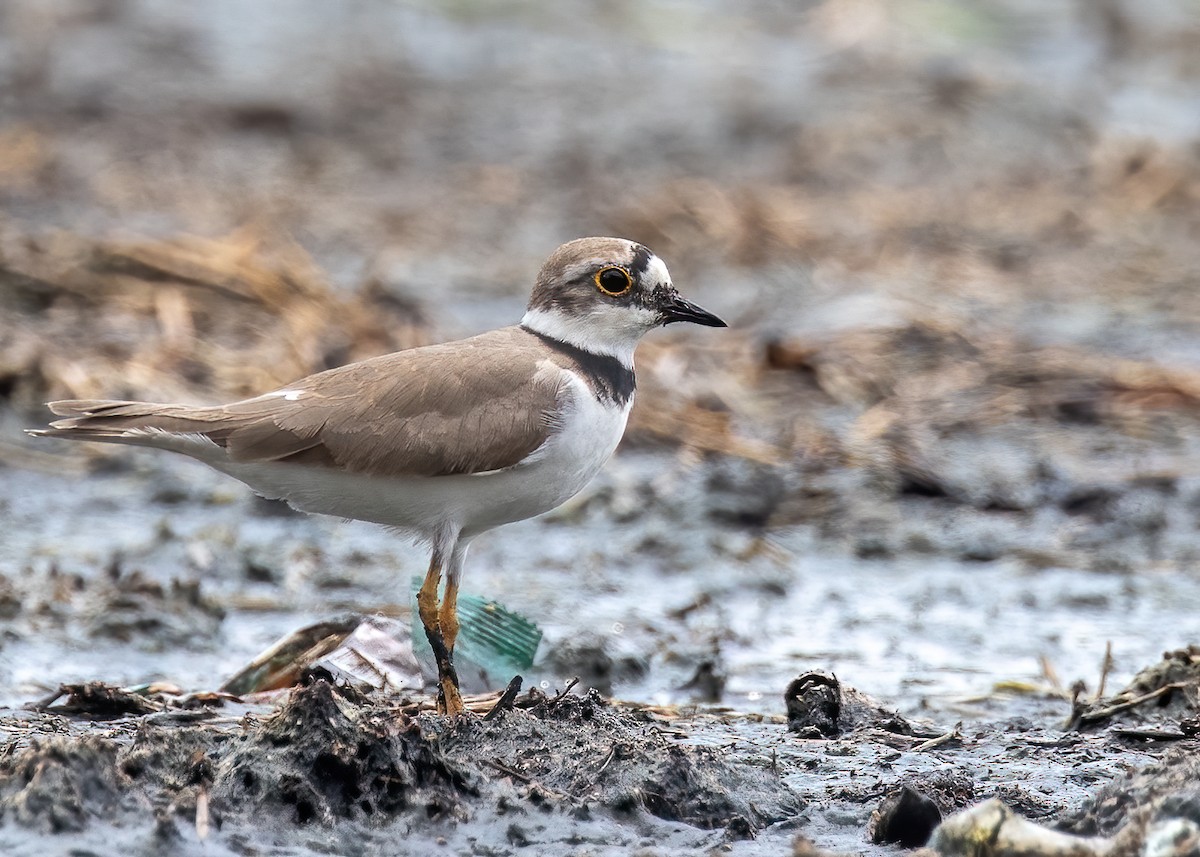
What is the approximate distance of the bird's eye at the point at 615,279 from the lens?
18.4 ft

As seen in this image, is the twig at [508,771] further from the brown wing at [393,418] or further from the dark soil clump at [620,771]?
the brown wing at [393,418]

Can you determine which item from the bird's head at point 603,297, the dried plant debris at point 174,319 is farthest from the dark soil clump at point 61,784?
the dried plant debris at point 174,319

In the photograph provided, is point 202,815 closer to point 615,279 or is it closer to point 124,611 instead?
point 615,279

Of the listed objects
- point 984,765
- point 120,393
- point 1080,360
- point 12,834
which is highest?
point 1080,360

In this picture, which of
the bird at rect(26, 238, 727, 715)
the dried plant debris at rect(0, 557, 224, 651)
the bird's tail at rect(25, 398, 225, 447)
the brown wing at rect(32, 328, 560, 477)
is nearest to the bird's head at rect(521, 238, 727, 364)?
the bird at rect(26, 238, 727, 715)

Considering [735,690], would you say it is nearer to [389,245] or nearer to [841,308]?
[841,308]

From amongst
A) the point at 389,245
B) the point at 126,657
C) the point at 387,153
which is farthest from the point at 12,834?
the point at 387,153

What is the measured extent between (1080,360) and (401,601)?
480 cm

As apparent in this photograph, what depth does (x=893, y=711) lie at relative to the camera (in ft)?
18.3

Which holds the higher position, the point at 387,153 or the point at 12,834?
the point at 387,153

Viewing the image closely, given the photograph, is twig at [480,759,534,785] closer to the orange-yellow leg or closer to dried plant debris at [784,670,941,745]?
the orange-yellow leg

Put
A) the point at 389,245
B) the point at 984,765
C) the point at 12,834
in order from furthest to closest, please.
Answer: the point at 389,245 < the point at 984,765 < the point at 12,834

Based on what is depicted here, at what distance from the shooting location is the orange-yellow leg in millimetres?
5090

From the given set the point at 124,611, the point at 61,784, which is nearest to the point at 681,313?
the point at 124,611
